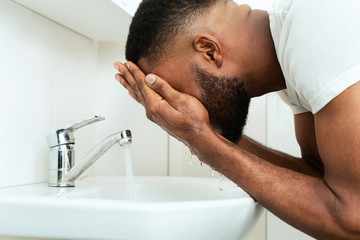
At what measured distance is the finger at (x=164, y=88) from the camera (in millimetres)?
824

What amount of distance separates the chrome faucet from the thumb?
0.23 metres

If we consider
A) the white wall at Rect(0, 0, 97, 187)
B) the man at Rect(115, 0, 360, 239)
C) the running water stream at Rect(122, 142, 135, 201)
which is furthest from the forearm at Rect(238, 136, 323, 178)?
the white wall at Rect(0, 0, 97, 187)

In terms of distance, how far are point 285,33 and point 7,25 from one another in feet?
1.95

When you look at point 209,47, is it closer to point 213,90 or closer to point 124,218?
point 213,90

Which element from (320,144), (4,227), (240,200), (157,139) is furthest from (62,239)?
(157,139)

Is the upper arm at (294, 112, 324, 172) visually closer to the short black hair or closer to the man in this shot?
the man

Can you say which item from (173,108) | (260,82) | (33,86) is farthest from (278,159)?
(33,86)

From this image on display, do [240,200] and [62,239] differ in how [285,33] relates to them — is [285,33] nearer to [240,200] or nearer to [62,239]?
[240,200]

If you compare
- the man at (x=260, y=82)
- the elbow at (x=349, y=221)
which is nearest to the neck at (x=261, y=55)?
the man at (x=260, y=82)

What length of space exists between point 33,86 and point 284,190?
2.10 ft

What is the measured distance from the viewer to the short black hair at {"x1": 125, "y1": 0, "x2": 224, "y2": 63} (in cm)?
84

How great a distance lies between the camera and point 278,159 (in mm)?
1039

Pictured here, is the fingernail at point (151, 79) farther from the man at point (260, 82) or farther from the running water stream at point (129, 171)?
the running water stream at point (129, 171)

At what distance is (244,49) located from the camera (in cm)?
87
